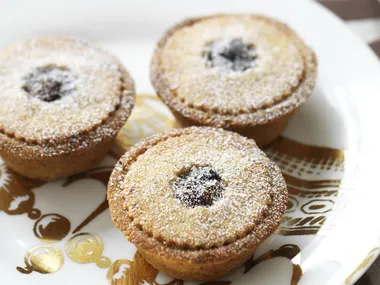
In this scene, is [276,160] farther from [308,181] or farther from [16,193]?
[16,193]

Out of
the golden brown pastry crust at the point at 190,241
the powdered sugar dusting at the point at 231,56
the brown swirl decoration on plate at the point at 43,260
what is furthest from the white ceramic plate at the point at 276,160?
the powdered sugar dusting at the point at 231,56

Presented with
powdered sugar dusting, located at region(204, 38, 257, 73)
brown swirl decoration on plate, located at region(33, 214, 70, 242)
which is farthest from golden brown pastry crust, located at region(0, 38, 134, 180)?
powdered sugar dusting, located at region(204, 38, 257, 73)

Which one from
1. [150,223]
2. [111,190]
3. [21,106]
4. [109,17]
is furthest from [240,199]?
[109,17]

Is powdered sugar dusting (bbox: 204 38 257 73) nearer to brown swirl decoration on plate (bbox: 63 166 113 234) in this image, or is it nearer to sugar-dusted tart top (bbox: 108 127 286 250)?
sugar-dusted tart top (bbox: 108 127 286 250)

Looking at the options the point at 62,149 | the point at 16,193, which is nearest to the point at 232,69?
the point at 62,149

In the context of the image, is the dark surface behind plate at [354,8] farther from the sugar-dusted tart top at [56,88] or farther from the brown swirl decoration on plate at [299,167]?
the sugar-dusted tart top at [56,88]

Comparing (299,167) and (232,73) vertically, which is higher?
(232,73)
